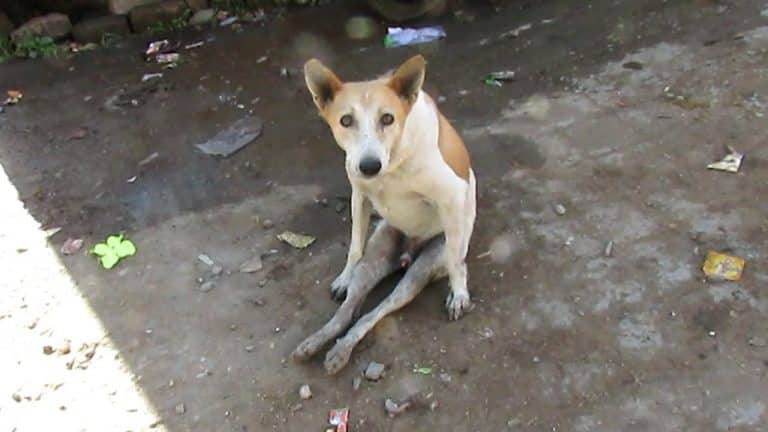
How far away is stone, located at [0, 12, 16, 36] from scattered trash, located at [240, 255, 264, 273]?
155 inches

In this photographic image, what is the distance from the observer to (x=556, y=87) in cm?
489

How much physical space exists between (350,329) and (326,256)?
65 centimetres

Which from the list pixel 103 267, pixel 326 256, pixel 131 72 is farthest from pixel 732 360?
pixel 131 72

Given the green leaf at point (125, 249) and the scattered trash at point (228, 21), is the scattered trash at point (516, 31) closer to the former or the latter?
the scattered trash at point (228, 21)

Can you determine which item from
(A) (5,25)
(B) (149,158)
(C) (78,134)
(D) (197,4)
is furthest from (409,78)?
(A) (5,25)

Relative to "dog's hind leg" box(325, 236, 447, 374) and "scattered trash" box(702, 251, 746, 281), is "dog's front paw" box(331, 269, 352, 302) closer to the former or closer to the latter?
"dog's hind leg" box(325, 236, 447, 374)

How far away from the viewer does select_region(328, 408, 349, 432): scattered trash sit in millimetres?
2758

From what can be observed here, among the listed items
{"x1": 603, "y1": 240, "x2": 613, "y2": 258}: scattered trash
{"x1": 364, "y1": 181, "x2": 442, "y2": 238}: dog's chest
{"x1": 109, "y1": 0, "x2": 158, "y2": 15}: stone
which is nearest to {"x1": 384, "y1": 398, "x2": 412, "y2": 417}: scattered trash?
{"x1": 364, "y1": 181, "x2": 442, "y2": 238}: dog's chest

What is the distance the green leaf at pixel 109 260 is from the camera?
3.68 m

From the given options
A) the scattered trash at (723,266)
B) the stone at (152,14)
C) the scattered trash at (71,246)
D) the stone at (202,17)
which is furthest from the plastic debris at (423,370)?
the stone at (152,14)

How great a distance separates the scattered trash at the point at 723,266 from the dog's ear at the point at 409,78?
1559 millimetres

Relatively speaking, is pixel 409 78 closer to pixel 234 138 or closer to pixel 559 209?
pixel 559 209

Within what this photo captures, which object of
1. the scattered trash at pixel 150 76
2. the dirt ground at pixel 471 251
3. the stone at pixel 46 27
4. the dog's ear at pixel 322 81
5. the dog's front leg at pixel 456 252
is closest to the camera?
the dog's ear at pixel 322 81

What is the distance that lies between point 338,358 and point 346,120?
0.93 metres
